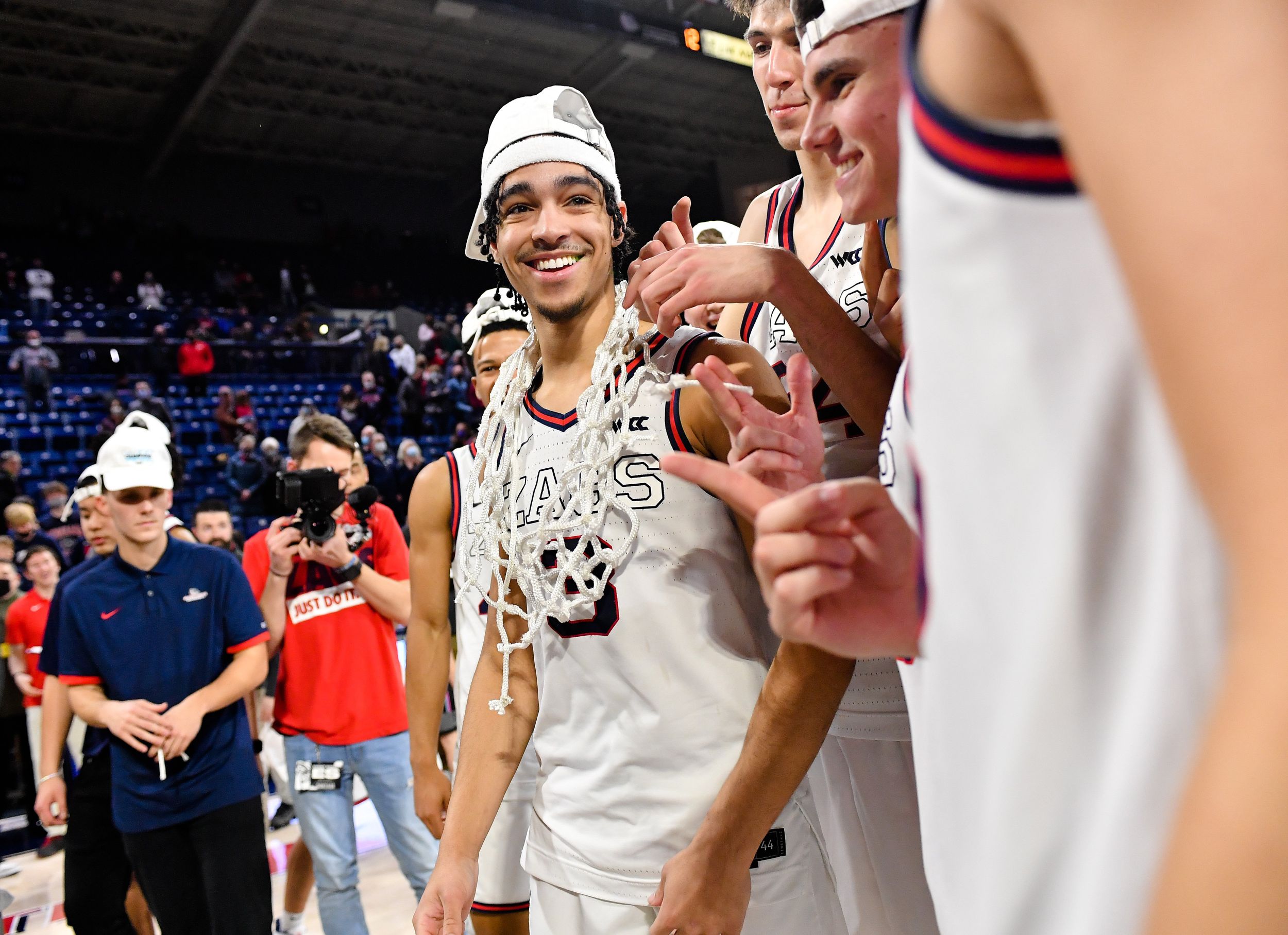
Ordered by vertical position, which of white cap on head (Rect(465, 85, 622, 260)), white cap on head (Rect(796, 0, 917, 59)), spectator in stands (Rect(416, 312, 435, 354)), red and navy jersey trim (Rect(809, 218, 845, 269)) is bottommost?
white cap on head (Rect(796, 0, 917, 59))

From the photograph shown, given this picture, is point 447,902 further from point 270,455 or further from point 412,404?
point 412,404

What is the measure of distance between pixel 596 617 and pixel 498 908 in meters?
1.33

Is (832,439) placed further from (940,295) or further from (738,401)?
(940,295)

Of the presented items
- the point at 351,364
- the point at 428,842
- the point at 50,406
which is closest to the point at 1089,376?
the point at 428,842

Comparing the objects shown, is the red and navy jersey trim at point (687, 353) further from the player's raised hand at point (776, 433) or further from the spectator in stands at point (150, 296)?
the spectator in stands at point (150, 296)

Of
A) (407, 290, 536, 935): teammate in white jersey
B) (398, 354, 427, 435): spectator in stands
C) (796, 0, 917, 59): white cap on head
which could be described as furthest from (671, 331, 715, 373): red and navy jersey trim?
(398, 354, 427, 435): spectator in stands

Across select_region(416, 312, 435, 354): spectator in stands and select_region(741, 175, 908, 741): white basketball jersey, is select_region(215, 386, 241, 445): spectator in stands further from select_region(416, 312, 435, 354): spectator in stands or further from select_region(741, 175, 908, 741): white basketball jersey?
select_region(741, 175, 908, 741): white basketball jersey

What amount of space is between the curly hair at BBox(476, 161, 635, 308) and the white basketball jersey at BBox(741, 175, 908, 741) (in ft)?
1.30

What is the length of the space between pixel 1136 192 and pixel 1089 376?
110 mm

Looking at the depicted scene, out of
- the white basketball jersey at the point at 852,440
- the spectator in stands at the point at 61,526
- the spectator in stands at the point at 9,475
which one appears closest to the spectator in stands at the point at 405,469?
the spectator in stands at the point at 61,526

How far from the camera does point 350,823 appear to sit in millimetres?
3703

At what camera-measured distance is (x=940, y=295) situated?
1.74 ft

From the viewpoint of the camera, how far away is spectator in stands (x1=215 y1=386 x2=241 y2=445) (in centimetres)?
1200

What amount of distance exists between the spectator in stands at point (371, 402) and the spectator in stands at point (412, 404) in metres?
0.28
